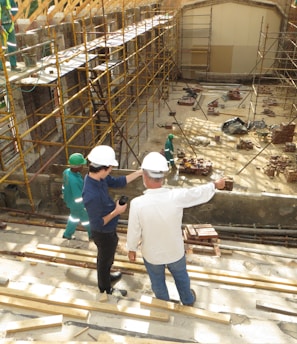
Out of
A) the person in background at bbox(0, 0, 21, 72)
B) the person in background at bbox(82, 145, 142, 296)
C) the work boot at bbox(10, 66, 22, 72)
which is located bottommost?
the person in background at bbox(82, 145, 142, 296)

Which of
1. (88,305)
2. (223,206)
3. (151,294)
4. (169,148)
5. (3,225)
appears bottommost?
(169,148)

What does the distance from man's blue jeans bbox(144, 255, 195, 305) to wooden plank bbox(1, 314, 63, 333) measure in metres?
1.05

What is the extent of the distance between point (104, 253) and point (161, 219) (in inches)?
35.4

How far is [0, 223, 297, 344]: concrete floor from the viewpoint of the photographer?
125 inches

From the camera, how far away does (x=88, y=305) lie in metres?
3.43

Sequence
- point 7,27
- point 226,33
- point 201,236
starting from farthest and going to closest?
point 226,33, point 7,27, point 201,236

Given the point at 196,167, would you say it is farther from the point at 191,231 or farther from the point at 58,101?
the point at 191,231

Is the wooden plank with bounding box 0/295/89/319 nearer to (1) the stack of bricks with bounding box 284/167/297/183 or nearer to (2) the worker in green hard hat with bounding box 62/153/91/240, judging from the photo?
(2) the worker in green hard hat with bounding box 62/153/91/240

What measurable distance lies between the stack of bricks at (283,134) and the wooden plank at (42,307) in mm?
12007

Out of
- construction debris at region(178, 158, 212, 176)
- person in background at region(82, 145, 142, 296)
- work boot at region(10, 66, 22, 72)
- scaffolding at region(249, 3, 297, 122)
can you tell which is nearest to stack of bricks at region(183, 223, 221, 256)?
person in background at region(82, 145, 142, 296)

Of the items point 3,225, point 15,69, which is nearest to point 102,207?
point 3,225

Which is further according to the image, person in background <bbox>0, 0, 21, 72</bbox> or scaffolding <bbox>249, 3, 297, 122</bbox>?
scaffolding <bbox>249, 3, 297, 122</bbox>

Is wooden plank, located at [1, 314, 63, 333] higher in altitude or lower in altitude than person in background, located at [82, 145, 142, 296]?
lower

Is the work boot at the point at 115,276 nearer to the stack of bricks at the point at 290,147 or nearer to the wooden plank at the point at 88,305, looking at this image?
the wooden plank at the point at 88,305
